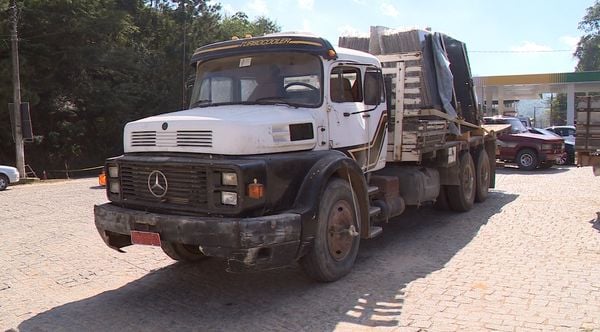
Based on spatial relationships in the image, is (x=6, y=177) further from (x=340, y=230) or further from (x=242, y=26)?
(x=242, y=26)

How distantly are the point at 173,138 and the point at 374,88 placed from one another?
2.83m

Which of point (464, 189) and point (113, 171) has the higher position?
point (113, 171)

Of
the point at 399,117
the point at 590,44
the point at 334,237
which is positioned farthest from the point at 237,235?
the point at 590,44

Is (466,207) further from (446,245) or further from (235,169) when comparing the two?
(235,169)

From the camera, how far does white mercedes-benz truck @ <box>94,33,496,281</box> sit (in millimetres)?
4938

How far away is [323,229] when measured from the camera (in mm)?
5543

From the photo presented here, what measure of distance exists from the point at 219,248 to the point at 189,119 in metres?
1.32

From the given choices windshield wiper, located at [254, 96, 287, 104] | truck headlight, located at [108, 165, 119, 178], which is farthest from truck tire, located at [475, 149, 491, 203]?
truck headlight, located at [108, 165, 119, 178]

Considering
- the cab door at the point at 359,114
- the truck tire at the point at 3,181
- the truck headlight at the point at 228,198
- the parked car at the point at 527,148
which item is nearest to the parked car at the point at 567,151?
the parked car at the point at 527,148

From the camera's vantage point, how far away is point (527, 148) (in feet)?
61.5

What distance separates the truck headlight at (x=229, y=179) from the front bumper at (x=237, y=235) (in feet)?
1.04

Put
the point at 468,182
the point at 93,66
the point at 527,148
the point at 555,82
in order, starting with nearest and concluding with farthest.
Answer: the point at 468,182 < the point at 527,148 < the point at 93,66 < the point at 555,82

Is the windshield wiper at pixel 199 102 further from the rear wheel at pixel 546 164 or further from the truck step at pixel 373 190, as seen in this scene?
the rear wheel at pixel 546 164

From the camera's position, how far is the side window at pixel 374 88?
22.4 ft
